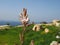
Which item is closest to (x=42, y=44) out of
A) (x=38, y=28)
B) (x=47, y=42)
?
(x=47, y=42)

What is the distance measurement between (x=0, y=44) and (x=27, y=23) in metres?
21.1

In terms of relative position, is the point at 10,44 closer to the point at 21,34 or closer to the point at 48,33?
the point at 48,33

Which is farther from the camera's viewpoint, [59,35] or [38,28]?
[38,28]

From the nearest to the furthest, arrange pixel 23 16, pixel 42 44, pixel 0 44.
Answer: pixel 23 16, pixel 42 44, pixel 0 44

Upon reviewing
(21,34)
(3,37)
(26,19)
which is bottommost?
(3,37)

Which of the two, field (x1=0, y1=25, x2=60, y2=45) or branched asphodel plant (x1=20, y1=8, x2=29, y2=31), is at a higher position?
branched asphodel plant (x1=20, y1=8, x2=29, y2=31)

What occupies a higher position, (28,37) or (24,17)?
(24,17)

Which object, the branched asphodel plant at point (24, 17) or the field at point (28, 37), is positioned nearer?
the branched asphodel plant at point (24, 17)

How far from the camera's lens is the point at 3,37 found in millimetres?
27156

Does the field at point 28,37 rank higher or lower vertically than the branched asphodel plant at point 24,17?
lower

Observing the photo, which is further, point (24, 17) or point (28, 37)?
point (28, 37)

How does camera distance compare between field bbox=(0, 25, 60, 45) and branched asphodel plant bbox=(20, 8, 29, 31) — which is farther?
field bbox=(0, 25, 60, 45)

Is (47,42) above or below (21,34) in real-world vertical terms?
below

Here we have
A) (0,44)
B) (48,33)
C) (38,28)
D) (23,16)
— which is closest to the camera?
(23,16)
